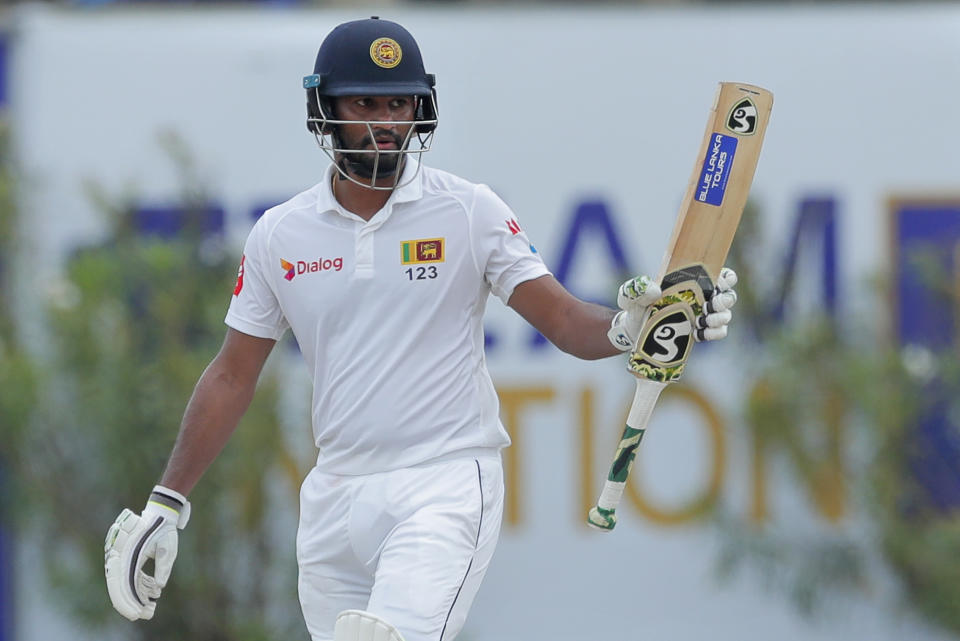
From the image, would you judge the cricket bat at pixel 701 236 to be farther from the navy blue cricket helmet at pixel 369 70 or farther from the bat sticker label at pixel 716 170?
the navy blue cricket helmet at pixel 369 70

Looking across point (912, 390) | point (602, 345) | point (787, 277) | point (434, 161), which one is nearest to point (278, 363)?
point (434, 161)

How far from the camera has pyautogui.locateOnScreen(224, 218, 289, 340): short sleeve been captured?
3885 mm

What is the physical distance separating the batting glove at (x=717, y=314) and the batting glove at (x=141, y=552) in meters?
1.28

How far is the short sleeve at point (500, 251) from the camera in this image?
3.72 metres

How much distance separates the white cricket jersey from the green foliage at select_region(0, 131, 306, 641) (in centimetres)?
249

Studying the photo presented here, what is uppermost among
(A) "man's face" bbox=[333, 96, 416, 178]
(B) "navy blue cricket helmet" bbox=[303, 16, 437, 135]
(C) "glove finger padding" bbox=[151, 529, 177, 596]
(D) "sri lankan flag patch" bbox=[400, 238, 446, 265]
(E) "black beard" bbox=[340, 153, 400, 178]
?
(B) "navy blue cricket helmet" bbox=[303, 16, 437, 135]

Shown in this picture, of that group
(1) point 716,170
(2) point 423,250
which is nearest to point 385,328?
(2) point 423,250

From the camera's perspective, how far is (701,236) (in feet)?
11.5

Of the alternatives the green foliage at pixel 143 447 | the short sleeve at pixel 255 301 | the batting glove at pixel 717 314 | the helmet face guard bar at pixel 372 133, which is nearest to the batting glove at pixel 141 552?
the short sleeve at pixel 255 301

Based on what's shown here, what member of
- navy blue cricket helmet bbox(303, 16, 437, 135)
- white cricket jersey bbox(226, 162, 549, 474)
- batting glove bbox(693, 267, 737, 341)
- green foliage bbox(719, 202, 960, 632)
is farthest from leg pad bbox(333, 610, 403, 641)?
green foliage bbox(719, 202, 960, 632)

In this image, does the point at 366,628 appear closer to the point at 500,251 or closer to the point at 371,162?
the point at 500,251

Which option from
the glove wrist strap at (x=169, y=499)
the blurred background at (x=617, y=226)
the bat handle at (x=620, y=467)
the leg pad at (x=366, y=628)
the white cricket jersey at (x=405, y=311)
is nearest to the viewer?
the leg pad at (x=366, y=628)

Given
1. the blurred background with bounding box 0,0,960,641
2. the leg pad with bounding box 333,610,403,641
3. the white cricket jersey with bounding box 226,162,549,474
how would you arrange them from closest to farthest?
the leg pad with bounding box 333,610,403,641, the white cricket jersey with bounding box 226,162,549,474, the blurred background with bounding box 0,0,960,641

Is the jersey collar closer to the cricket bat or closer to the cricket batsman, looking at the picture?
the cricket batsman
